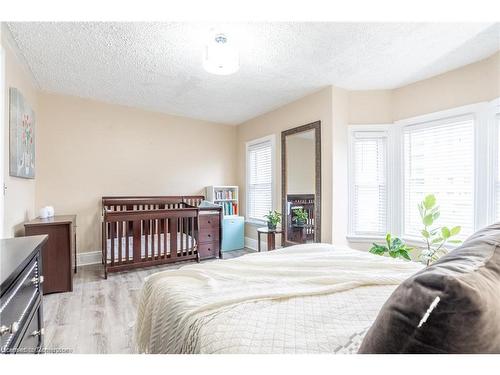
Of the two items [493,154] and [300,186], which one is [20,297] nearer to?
[300,186]

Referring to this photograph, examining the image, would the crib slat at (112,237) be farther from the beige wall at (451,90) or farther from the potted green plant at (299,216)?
the beige wall at (451,90)

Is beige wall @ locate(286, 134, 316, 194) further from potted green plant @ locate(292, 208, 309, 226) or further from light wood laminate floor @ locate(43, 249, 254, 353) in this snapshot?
light wood laminate floor @ locate(43, 249, 254, 353)

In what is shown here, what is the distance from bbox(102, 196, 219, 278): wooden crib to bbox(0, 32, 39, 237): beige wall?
804 mm

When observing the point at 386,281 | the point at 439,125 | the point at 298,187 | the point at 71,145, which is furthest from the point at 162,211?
the point at 439,125

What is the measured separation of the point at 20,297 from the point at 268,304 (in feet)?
3.29

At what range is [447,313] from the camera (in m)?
0.42

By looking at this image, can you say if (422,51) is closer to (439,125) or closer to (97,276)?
(439,125)

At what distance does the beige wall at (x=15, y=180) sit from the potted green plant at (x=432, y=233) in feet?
13.4

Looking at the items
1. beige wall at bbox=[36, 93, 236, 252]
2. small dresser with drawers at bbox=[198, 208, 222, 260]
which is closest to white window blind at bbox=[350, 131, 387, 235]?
small dresser with drawers at bbox=[198, 208, 222, 260]

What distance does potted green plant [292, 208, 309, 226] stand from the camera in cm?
373

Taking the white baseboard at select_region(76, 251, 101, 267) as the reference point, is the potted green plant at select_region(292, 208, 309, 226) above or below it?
above

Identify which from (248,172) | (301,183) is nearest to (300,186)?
(301,183)

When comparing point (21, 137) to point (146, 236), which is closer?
point (21, 137)

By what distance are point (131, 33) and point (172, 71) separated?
0.71m
